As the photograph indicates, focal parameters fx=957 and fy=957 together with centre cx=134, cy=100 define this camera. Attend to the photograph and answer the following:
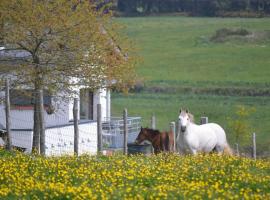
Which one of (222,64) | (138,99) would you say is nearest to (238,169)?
(138,99)

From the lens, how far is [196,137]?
25641 mm

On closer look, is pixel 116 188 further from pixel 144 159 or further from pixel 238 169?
pixel 144 159

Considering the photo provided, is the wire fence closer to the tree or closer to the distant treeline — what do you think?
the tree

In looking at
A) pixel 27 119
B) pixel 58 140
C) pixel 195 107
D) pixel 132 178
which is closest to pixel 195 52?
pixel 195 107

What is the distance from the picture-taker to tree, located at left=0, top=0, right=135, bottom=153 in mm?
28047

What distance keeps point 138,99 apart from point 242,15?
35216 mm

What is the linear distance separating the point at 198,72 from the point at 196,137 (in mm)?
46066

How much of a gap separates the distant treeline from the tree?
62833 mm

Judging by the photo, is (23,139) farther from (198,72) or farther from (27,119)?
(198,72)

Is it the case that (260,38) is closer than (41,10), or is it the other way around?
(41,10)

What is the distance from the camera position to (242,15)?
94.1 m

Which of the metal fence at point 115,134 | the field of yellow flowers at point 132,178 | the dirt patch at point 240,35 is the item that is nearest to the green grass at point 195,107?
the metal fence at point 115,134

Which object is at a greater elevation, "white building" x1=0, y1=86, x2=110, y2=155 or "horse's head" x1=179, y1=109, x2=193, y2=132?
"horse's head" x1=179, y1=109, x2=193, y2=132

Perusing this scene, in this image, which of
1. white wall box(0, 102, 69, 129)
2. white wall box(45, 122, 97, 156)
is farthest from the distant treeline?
white wall box(45, 122, 97, 156)
